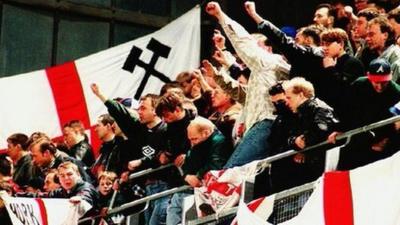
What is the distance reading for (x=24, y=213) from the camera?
12.9 meters

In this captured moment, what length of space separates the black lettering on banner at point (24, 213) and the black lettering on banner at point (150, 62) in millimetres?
4204

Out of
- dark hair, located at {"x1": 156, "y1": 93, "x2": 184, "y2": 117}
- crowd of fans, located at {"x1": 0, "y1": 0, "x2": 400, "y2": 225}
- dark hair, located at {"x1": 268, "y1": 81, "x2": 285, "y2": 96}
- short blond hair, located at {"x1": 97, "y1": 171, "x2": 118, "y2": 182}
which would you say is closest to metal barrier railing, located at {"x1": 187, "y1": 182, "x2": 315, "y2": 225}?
crowd of fans, located at {"x1": 0, "y1": 0, "x2": 400, "y2": 225}

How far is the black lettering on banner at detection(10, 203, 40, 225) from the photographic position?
41.9ft

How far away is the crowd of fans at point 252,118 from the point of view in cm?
948

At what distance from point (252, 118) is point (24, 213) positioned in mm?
3365

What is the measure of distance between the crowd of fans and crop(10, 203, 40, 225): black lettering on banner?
0.31 metres

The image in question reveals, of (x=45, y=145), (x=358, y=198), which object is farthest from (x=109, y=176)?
(x=358, y=198)

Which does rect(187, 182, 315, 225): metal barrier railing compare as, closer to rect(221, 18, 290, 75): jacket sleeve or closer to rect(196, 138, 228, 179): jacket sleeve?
rect(196, 138, 228, 179): jacket sleeve

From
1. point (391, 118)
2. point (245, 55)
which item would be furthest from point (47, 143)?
point (391, 118)

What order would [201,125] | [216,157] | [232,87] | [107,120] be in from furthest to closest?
[107,120] < [232,87] < [216,157] < [201,125]

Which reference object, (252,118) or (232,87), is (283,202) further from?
(232,87)

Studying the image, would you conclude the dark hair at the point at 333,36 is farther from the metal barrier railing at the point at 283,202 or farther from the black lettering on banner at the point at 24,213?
the black lettering on banner at the point at 24,213

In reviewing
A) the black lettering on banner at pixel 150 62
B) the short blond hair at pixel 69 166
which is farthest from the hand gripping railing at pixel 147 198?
the black lettering on banner at pixel 150 62

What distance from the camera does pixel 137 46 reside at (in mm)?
16969
